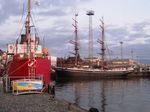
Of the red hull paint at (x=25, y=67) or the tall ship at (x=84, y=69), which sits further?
the tall ship at (x=84, y=69)

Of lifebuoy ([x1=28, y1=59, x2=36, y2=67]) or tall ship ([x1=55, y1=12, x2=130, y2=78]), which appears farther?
tall ship ([x1=55, y1=12, x2=130, y2=78])

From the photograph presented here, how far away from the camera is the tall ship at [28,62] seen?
33.9 meters

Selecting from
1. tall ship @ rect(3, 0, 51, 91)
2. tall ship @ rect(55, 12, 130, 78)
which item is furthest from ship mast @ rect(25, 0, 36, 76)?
tall ship @ rect(55, 12, 130, 78)

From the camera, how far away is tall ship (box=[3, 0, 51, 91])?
3394 cm

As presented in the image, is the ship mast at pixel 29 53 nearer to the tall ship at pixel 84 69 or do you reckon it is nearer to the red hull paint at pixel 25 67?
the red hull paint at pixel 25 67

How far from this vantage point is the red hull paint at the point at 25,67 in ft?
113

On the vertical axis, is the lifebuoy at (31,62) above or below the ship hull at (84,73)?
above

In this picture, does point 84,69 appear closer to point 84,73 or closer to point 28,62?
point 84,73

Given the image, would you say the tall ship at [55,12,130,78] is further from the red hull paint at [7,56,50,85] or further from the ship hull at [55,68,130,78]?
the red hull paint at [7,56,50,85]

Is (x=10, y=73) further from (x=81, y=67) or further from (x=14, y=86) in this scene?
(x=81, y=67)

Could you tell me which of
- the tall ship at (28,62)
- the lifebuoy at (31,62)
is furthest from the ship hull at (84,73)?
the lifebuoy at (31,62)

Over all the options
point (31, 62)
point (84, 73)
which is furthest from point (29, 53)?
point (84, 73)

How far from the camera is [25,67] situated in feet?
112

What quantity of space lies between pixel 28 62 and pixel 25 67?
0.63 m
